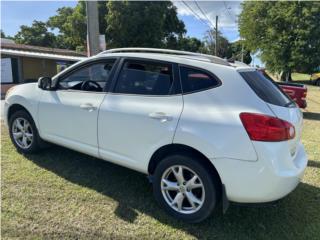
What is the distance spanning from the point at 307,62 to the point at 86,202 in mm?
26594

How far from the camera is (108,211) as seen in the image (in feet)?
11.3

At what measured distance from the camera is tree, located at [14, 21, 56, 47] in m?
45.1

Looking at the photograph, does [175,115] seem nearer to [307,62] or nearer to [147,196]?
[147,196]

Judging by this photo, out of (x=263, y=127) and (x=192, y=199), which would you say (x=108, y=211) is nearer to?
(x=192, y=199)

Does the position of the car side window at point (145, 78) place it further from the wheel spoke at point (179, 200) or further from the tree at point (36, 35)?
the tree at point (36, 35)

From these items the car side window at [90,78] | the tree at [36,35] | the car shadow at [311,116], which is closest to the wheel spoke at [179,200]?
the car side window at [90,78]

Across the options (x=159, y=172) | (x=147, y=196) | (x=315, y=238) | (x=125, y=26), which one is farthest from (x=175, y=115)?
(x=125, y=26)

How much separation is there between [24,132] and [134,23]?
2425cm

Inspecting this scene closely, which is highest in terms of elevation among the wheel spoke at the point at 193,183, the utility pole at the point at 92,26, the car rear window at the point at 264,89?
the utility pole at the point at 92,26

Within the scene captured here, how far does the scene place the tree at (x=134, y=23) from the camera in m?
27.0

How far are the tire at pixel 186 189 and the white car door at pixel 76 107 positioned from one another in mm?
1049

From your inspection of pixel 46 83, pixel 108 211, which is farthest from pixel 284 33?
pixel 108 211

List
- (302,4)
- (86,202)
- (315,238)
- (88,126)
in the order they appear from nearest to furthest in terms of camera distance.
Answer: (315,238), (86,202), (88,126), (302,4)

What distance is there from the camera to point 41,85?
14.6 feet
